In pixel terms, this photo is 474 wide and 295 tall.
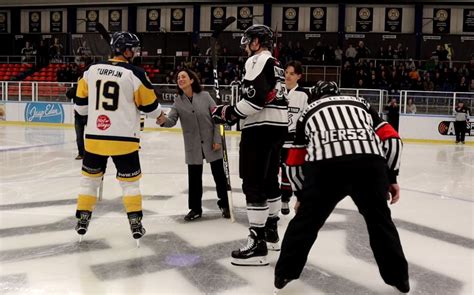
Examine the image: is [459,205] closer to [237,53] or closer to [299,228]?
[299,228]

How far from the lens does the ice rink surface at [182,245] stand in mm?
3150

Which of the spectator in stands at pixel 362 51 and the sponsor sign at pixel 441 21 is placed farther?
the sponsor sign at pixel 441 21

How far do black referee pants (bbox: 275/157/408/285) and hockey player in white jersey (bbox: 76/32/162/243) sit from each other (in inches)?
53.2

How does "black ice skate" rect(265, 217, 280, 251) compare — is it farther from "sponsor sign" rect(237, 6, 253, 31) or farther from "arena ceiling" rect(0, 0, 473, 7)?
"sponsor sign" rect(237, 6, 253, 31)

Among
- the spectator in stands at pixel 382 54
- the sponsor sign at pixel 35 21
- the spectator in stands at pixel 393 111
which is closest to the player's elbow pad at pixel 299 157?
the spectator in stands at pixel 393 111

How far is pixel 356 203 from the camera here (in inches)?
112

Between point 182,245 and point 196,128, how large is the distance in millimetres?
1168

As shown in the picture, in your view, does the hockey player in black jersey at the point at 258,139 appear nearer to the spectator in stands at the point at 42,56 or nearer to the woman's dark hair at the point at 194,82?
the woman's dark hair at the point at 194,82

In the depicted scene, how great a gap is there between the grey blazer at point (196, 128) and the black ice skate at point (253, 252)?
128cm

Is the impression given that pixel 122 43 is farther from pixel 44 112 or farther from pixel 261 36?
pixel 44 112

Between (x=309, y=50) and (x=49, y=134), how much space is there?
11278 mm

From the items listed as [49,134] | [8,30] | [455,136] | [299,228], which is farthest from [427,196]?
[8,30]

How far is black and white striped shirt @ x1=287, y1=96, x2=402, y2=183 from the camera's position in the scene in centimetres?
275

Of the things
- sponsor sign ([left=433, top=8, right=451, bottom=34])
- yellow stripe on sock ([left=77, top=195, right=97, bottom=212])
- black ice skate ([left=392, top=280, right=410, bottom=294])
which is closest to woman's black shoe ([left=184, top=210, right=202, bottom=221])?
yellow stripe on sock ([left=77, top=195, right=97, bottom=212])
